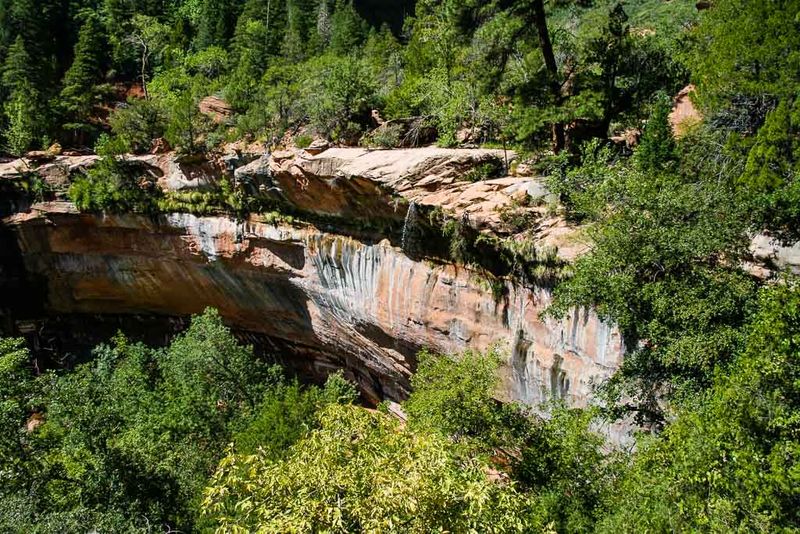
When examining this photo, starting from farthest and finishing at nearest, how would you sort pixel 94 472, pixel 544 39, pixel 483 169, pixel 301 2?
pixel 301 2
pixel 483 169
pixel 544 39
pixel 94 472

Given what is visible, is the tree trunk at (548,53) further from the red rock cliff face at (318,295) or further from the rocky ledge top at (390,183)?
the red rock cliff face at (318,295)

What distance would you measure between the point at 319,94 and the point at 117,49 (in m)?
24.4

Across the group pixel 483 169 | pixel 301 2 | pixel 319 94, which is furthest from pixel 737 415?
pixel 301 2

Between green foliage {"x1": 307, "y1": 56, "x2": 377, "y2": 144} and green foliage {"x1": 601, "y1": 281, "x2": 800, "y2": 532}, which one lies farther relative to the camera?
green foliage {"x1": 307, "y1": 56, "x2": 377, "y2": 144}

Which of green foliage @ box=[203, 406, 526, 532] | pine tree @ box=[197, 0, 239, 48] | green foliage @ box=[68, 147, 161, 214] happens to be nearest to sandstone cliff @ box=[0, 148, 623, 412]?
green foliage @ box=[68, 147, 161, 214]

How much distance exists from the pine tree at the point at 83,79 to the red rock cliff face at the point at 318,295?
8430 mm

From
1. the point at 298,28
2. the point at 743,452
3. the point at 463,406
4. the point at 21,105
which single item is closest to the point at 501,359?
the point at 463,406

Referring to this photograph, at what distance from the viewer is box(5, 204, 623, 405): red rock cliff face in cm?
1338

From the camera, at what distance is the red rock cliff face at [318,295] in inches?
527

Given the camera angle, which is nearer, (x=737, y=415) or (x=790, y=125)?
(x=737, y=415)

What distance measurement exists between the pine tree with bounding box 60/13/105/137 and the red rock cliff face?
843 cm

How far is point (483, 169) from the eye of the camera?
48.3 feet

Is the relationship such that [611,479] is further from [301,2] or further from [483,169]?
[301,2]

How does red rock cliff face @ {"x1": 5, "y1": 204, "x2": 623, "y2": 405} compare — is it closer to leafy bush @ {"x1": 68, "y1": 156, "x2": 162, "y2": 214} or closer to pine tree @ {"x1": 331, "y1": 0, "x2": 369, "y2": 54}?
leafy bush @ {"x1": 68, "y1": 156, "x2": 162, "y2": 214}
